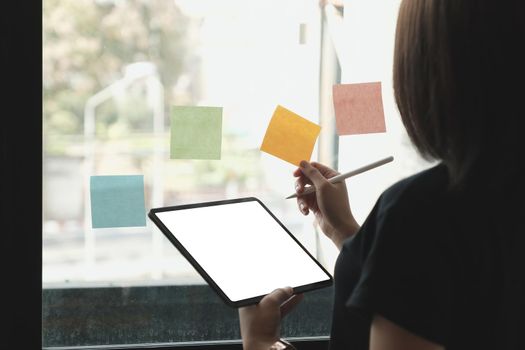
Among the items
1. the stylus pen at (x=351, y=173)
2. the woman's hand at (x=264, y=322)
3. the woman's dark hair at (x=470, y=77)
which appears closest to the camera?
the woman's dark hair at (x=470, y=77)

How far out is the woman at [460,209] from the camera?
0.59 meters

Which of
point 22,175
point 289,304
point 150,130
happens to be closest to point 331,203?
point 289,304

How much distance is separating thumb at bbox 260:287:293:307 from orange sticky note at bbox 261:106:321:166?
0.77 feet

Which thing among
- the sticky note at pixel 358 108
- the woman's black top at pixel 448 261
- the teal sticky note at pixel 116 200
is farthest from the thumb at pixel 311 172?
the woman's black top at pixel 448 261

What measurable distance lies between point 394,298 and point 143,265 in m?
0.50

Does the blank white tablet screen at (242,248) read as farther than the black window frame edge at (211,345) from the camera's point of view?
No

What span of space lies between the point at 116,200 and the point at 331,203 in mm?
304

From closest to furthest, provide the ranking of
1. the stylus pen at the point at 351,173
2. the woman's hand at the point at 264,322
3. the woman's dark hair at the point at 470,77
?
the woman's dark hair at the point at 470,77, the woman's hand at the point at 264,322, the stylus pen at the point at 351,173

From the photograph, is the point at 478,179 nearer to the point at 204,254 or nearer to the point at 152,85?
the point at 204,254

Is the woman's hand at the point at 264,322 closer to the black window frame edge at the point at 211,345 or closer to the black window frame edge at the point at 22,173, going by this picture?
the black window frame edge at the point at 211,345

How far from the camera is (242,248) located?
869 mm

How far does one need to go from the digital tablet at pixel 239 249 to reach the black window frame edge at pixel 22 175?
0.66ft

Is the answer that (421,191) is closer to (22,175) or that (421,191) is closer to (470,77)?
(470,77)

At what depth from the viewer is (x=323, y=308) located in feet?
3.55
